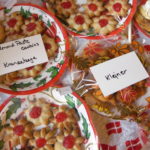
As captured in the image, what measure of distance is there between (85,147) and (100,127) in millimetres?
72

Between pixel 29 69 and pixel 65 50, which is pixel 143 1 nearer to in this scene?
pixel 65 50

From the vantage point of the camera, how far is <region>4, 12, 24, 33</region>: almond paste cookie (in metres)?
0.69

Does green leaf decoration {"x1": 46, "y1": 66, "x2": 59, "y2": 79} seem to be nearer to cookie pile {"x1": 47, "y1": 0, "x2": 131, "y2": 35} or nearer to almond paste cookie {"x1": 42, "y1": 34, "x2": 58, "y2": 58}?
almond paste cookie {"x1": 42, "y1": 34, "x2": 58, "y2": 58}

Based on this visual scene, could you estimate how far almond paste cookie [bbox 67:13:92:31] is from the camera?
711mm

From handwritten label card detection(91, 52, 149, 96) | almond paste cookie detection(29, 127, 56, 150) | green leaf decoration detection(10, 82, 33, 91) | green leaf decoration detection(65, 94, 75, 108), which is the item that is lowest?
almond paste cookie detection(29, 127, 56, 150)

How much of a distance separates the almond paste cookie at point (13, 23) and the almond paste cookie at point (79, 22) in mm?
161

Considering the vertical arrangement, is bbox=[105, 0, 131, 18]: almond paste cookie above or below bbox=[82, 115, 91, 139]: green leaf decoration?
above

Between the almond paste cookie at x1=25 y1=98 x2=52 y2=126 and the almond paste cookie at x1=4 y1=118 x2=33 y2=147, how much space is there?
2cm

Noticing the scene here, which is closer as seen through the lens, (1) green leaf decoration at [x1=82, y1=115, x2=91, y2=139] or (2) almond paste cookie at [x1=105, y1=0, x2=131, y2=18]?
(1) green leaf decoration at [x1=82, y1=115, x2=91, y2=139]

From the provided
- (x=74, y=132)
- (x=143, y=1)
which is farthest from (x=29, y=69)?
(x=143, y=1)

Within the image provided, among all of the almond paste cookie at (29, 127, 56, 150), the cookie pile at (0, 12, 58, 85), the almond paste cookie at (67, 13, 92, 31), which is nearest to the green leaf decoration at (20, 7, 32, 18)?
the cookie pile at (0, 12, 58, 85)

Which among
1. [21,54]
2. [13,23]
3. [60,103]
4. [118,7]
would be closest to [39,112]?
[60,103]

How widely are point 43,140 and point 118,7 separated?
1.61ft

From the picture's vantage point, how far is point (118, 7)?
732 millimetres
